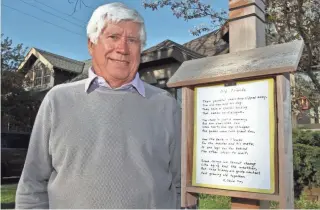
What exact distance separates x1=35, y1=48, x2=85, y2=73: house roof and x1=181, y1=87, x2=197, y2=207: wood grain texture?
52.7ft

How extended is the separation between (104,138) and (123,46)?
456 millimetres

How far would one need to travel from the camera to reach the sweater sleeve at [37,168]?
1.63 metres

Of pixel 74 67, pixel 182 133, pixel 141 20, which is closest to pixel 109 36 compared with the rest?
pixel 141 20

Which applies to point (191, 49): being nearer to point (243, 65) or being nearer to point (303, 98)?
point (303, 98)

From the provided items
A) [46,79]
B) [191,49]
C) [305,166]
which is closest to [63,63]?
[46,79]

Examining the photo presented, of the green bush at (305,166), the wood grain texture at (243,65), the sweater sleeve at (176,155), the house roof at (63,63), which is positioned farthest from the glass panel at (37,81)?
the sweater sleeve at (176,155)

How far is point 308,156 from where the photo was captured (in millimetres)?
6535

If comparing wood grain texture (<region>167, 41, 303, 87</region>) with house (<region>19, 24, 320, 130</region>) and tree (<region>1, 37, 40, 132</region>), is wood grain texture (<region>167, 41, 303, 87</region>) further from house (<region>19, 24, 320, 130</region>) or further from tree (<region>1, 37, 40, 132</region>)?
tree (<region>1, 37, 40, 132</region>)

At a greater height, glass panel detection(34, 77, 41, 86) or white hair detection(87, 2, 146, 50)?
glass panel detection(34, 77, 41, 86)

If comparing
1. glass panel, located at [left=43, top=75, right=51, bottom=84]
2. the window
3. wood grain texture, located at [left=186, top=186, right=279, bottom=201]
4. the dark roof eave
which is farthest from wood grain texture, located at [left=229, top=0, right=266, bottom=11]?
glass panel, located at [left=43, top=75, right=51, bottom=84]

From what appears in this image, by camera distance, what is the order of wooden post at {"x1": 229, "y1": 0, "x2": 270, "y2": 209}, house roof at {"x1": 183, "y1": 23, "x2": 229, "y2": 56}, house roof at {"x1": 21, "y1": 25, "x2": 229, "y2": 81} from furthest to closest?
1. house roof at {"x1": 183, "y1": 23, "x2": 229, "y2": 56}
2. house roof at {"x1": 21, "y1": 25, "x2": 229, "y2": 81}
3. wooden post at {"x1": 229, "y1": 0, "x2": 270, "y2": 209}

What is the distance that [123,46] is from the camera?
1.62 m

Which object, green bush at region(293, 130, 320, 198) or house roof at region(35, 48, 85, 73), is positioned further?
house roof at region(35, 48, 85, 73)

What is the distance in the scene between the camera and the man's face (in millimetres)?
1623
